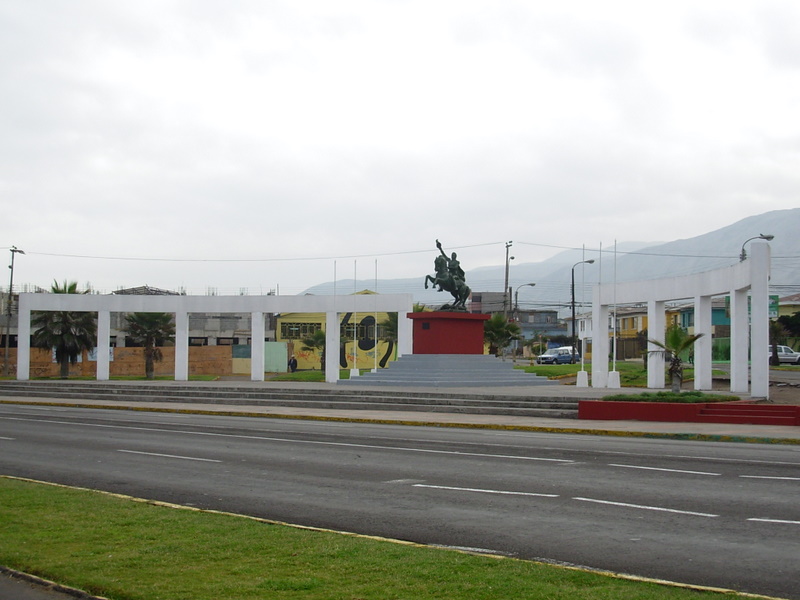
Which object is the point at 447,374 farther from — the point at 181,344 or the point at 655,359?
the point at 181,344

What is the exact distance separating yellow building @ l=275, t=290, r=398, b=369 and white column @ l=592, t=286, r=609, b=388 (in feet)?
123

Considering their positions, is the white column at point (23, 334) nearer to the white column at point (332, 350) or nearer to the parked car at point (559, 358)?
the white column at point (332, 350)

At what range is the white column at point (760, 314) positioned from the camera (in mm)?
26969

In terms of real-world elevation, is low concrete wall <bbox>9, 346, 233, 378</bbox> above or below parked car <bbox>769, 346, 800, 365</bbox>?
below

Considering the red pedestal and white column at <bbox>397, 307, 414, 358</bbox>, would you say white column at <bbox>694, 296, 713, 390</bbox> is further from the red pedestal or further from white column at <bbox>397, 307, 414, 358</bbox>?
white column at <bbox>397, 307, 414, 358</bbox>

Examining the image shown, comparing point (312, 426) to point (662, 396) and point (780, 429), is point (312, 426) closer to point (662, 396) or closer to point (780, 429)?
point (662, 396)

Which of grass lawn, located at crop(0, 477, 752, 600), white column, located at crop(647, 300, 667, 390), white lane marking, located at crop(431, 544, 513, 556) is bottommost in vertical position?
white lane marking, located at crop(431, 544, 513, 556)

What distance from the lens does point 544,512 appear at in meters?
10.6

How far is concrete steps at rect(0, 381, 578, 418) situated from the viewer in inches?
1123

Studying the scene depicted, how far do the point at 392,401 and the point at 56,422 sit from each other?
38.7 feet

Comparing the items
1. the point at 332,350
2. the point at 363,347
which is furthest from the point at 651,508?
the point at 363,347

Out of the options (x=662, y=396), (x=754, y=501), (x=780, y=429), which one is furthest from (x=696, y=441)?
(x=754, y=501)

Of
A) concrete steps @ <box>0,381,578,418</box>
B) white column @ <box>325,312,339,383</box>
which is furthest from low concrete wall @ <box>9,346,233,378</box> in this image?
white column @ <box>325,312,339,383</box>

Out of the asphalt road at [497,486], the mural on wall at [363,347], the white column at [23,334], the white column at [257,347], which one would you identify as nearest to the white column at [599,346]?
the asphalt road at [497,486]
